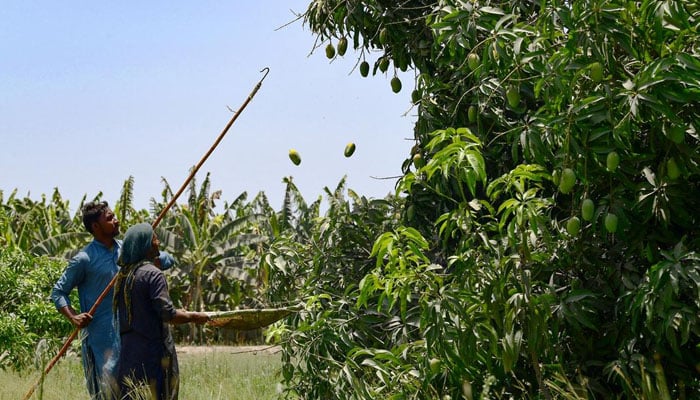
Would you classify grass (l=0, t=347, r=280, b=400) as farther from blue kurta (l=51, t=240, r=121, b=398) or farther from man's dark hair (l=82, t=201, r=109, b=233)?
man's dark hair (l=82, t=201, r=109, b=233)

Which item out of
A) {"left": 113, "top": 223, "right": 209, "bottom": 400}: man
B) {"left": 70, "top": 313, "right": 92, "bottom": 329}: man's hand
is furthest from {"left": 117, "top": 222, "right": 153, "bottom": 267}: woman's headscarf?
{"left": 70, "top": 313, "right": 92, "bottom": 329}: man's hand

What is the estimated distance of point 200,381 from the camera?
8859 mm

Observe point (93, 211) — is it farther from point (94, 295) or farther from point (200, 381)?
point (200, 381)

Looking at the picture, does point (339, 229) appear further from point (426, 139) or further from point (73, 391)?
point (73, 391)

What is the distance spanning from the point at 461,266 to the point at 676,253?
0.99 m

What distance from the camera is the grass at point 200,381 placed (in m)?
7.36

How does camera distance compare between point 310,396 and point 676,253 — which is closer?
point 676,253

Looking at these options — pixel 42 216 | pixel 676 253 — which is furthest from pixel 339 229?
pixel 42 216

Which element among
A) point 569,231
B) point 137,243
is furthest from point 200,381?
point 569,231

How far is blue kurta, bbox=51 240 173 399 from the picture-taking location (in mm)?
6125

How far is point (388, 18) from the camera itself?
241 inches

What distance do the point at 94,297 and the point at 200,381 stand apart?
2.72 metres

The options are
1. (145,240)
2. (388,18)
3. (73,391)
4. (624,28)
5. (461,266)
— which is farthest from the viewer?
(73,391)

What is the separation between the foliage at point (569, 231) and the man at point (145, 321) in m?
0.94
